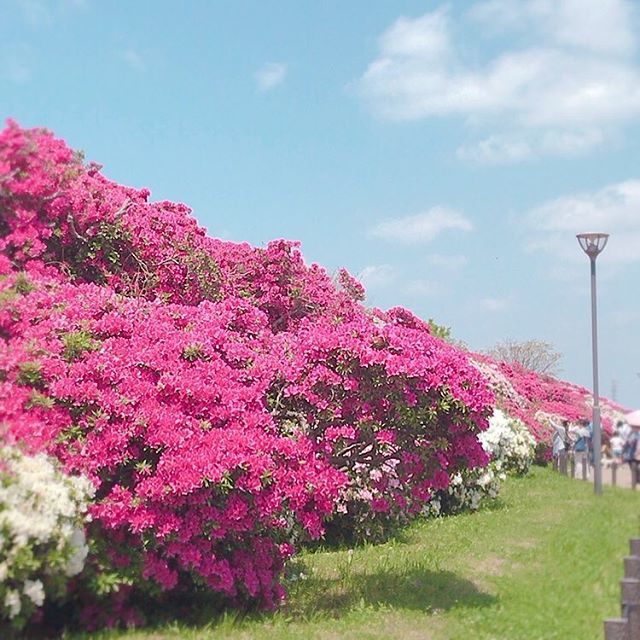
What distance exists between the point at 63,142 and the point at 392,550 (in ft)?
19.5

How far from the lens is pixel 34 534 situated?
18.2ft

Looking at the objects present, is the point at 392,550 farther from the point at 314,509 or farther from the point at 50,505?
the point at 50,505

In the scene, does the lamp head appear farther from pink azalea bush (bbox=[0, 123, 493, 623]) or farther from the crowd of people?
pink azalea bush (bbox=[0, 123, 493, 623])

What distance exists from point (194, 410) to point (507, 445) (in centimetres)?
1034

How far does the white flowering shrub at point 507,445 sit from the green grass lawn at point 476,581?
85.8 inches

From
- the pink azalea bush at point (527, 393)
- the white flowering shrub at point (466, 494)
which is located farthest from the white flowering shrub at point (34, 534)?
the pink azalea bush at point (527, 393)

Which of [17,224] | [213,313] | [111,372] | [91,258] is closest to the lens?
[111,372]

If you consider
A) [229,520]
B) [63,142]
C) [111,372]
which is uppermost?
[63,142]

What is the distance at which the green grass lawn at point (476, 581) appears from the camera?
11.1 ft

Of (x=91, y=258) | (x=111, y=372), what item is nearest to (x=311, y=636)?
(x=111, y=372)

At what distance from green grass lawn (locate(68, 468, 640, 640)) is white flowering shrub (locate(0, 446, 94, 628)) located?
85 cm

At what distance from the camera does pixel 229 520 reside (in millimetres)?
6648

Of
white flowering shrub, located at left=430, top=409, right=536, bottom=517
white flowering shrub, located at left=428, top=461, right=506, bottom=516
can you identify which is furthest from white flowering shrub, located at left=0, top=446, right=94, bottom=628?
white flowering shrub, located at left=428, top=461, right=506, bottom=516

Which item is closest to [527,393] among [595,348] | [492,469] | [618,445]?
[492,469]
